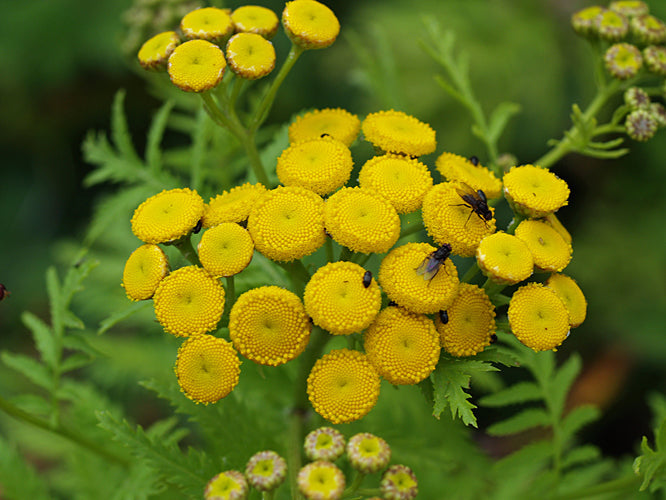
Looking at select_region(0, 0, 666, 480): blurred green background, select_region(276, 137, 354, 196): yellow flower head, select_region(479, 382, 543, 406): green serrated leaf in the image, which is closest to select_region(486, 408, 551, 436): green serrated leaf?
select_region(479, 382, 543, 406): green serrated leaf

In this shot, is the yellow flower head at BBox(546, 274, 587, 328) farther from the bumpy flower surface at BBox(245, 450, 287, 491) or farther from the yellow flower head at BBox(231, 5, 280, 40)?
the yellow flower head at BBox(231, 5, 280, 40)

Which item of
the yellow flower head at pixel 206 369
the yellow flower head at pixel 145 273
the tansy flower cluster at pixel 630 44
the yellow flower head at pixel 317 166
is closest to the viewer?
the yellow flower head at pixel 206 369

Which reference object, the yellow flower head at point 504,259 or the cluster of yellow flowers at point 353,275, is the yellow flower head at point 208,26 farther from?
the yellow flower head at point 504,259

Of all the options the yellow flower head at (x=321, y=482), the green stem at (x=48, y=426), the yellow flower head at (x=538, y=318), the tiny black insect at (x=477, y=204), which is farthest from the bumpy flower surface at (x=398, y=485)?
the green stem at (x=48, y=426)

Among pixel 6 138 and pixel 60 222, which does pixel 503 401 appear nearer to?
pixel 60 222

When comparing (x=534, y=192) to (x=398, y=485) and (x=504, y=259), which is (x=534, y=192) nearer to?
(x=504, y=259)

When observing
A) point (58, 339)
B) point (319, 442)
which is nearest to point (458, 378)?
point (319, 442)
